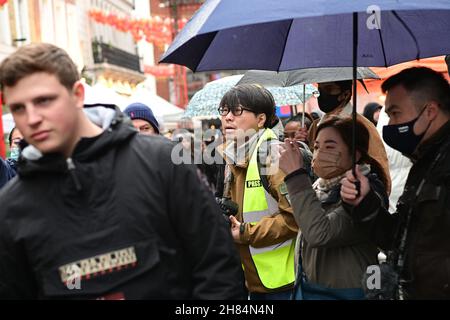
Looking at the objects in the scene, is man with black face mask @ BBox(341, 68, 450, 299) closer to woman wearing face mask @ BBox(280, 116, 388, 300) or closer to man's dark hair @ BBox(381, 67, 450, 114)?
man's dark hair @ BBox(381, 67, 450, 114)

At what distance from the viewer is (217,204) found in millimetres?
2398

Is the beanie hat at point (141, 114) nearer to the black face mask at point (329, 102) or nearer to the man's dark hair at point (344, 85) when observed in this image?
the black face mask at point (329, 102)

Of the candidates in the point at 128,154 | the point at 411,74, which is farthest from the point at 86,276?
the point at 411,74

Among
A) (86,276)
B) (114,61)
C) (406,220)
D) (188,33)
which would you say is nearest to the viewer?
(86,276)

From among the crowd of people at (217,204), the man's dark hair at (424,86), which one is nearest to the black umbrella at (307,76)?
the crowd of people at (217,204)

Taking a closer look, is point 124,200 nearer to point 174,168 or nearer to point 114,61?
point 174,168

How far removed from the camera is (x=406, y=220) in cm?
288

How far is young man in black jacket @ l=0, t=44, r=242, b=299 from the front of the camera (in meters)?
2.04

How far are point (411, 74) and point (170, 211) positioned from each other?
5.11ft

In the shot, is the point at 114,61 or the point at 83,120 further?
the point at 114,61

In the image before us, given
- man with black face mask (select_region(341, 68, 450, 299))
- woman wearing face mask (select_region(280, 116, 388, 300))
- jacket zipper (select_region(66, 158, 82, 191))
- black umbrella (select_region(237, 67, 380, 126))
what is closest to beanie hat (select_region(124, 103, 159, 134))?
black umbrella (select_region(237, 67, 380, 126))

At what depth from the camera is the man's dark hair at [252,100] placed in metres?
4.23

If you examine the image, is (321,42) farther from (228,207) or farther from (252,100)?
(228,207)

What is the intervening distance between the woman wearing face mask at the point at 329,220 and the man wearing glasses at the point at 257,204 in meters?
0.46
